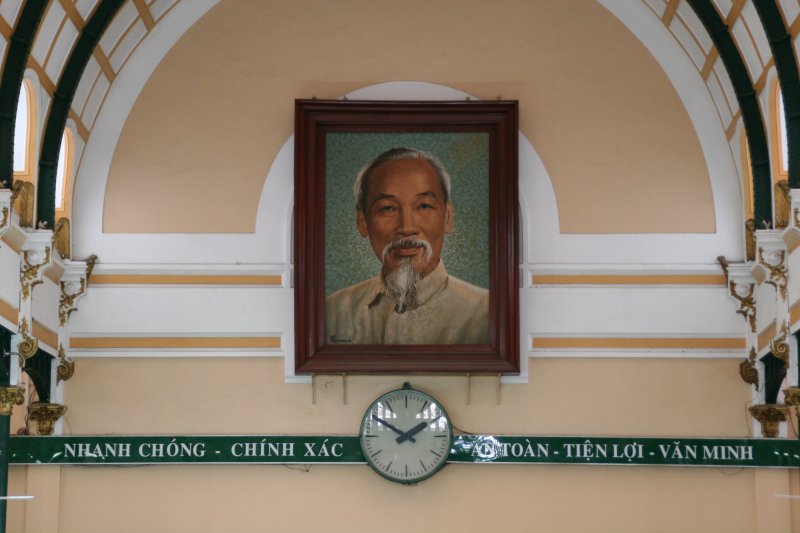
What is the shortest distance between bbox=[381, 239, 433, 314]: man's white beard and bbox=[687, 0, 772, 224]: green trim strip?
369cm

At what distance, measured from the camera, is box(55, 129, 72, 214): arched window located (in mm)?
17422

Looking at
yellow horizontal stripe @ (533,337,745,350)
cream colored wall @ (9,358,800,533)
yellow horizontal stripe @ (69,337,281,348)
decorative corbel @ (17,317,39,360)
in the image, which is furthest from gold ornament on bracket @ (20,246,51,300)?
yellow horizontal stripe @ (533,337,745,350)

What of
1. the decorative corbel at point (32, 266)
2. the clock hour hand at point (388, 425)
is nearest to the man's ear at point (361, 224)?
the clock hour hand at point (388, 425)

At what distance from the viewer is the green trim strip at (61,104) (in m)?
16.4

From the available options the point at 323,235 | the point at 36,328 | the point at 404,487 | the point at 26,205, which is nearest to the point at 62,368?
the point at 36,328

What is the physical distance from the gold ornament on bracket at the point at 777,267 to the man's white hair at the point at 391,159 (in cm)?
361

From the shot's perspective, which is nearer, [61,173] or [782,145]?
[782,145]

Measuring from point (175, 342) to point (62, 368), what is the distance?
1.28m

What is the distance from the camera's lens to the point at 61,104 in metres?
16.6

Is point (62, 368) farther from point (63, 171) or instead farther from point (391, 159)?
point (391, 159)

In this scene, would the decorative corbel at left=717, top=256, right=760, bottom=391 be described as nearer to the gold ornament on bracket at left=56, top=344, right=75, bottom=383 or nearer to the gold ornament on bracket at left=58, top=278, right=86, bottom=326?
the gold ornament on bracket at left=58, top=278, right=86, bottom=326

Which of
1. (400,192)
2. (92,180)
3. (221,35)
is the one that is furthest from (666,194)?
(92,180)

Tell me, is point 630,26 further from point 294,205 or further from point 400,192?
point 294,205

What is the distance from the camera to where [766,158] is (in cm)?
1656
